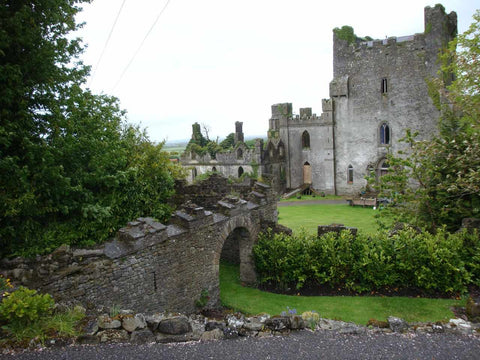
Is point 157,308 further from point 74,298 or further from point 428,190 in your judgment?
point 428,190

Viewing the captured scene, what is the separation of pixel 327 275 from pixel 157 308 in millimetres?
6013

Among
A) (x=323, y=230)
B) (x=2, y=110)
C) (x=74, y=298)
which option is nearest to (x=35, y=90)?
(x=2, y=110)

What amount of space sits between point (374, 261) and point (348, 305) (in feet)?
6.11

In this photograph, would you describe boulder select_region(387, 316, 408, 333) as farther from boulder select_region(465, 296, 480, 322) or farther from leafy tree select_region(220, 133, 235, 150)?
leafy tree select_region(220, 133, 235, 150)

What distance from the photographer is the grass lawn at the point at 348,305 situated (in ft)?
35.2

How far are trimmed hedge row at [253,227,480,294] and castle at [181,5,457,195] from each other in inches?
701

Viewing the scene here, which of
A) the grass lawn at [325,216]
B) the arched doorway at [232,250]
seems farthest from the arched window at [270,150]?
the arched doorway at [232,250]

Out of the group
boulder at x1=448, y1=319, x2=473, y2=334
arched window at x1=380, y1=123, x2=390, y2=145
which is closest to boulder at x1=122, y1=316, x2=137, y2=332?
boulder at x1=448, y1=319, x2=473, y2=334

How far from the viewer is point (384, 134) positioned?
3500 cm

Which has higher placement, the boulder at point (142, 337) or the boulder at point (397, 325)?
the boulder at point (142, 337)

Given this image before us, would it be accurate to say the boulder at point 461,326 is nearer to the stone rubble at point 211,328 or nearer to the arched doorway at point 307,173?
the stone rubble at point 211,328

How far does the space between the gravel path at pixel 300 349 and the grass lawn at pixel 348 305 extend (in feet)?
13.2

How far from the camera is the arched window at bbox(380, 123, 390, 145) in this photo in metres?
34.9

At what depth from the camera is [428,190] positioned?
15.5 metres
